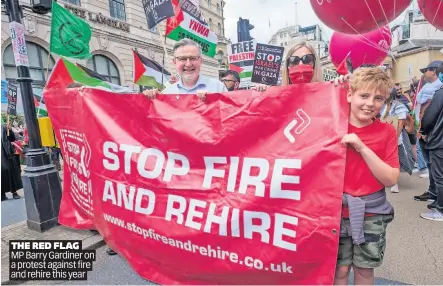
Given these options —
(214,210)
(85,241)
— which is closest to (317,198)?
(214,210)

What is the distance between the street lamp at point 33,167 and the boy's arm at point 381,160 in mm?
A: 3715

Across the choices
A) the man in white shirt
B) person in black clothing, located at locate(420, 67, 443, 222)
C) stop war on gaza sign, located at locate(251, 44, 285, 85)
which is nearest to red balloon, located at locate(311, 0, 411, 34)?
stop war on gaza sign, located at locate(251, 44, 285, 85)

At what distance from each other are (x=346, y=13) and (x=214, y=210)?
4.82 metres

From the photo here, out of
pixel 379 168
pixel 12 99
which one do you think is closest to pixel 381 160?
pixel 379 168

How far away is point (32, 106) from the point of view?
3.87 meters

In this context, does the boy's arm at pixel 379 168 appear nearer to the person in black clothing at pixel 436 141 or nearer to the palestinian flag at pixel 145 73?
the person in black clothing at pixel 436 141

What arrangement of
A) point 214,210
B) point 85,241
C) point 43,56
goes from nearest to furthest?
point 214,210, point 85,241, point 43,56

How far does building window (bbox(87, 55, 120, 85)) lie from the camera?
17817 millimetres

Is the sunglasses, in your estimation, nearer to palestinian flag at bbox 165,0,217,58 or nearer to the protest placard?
palestinian flag at bbox 165,0,217,58

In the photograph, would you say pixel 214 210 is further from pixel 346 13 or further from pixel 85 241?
pixel 346 13

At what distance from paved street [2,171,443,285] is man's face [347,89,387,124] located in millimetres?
1632

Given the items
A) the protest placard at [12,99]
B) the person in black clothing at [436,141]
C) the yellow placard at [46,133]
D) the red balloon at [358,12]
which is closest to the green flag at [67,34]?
the yellow placard at [46,133]

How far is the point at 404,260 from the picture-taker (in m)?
2.83

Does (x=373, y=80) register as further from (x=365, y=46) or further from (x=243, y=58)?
(x=243, y=58)
